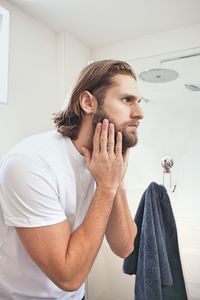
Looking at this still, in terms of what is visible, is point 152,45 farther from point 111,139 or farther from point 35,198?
point 35,198

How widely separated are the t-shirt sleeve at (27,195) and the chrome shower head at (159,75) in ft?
3.41

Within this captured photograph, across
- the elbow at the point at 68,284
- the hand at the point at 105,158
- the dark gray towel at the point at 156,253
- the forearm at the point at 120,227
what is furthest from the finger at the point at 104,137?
the dark gray towel at the point at 156,253

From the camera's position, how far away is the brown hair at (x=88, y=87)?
36.5 inches

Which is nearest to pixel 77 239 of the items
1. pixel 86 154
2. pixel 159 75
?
pixel 86 154

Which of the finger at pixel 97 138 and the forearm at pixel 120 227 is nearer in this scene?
the finger at pixel 97 138

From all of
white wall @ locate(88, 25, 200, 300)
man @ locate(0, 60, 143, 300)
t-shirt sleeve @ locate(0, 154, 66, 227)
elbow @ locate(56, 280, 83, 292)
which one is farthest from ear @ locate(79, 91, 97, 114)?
white wall @ locate(88, 25, 200, 300)

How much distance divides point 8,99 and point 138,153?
745 millimetres

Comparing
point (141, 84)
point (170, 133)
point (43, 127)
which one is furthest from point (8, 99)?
point (170, 133)

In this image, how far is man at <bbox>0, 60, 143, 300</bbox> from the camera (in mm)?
686

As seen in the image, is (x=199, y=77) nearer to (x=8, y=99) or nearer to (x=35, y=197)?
(x=8, y=99)

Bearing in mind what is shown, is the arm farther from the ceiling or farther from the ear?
the ceiling

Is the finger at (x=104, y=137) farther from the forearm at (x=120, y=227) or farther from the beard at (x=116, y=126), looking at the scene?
the forearm at (x=120, y=227)

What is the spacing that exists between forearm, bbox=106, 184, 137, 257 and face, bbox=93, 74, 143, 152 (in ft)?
0.65

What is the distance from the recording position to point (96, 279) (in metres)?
1.61
